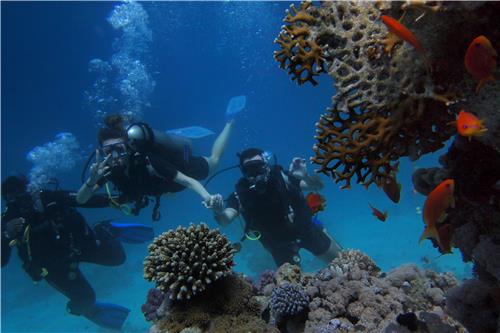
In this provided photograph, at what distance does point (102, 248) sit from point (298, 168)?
770cm

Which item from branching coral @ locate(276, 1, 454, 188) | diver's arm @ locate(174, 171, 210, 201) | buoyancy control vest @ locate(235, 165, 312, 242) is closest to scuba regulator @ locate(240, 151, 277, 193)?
buoyancy control vest @ locate(235, 165, 312, 242)

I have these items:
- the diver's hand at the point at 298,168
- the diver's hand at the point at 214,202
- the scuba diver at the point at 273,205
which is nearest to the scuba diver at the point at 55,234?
the diver's hand at the point at 214,202

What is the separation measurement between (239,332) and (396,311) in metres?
2.18

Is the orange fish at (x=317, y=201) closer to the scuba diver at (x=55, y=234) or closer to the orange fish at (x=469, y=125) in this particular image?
the orange fish at (x=469, y=125)

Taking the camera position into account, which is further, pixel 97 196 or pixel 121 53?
pixel 121 53

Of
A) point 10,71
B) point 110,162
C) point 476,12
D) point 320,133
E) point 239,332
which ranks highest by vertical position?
point 10,71

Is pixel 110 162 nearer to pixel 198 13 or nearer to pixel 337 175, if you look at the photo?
pixel 337 175

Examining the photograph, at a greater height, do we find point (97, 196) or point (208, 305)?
point (97, 196)

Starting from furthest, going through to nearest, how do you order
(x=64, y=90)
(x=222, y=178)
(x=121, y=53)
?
(x=222, y=178), (x=121, y=53), (x=64, y=90)

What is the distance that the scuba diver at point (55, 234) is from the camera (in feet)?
32.2

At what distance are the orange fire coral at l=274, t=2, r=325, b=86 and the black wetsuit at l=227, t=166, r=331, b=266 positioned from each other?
15.6 ft

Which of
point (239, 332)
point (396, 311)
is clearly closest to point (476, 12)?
point (396, 311)

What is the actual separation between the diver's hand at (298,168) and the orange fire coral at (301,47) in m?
4.68

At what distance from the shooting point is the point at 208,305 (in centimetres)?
412
